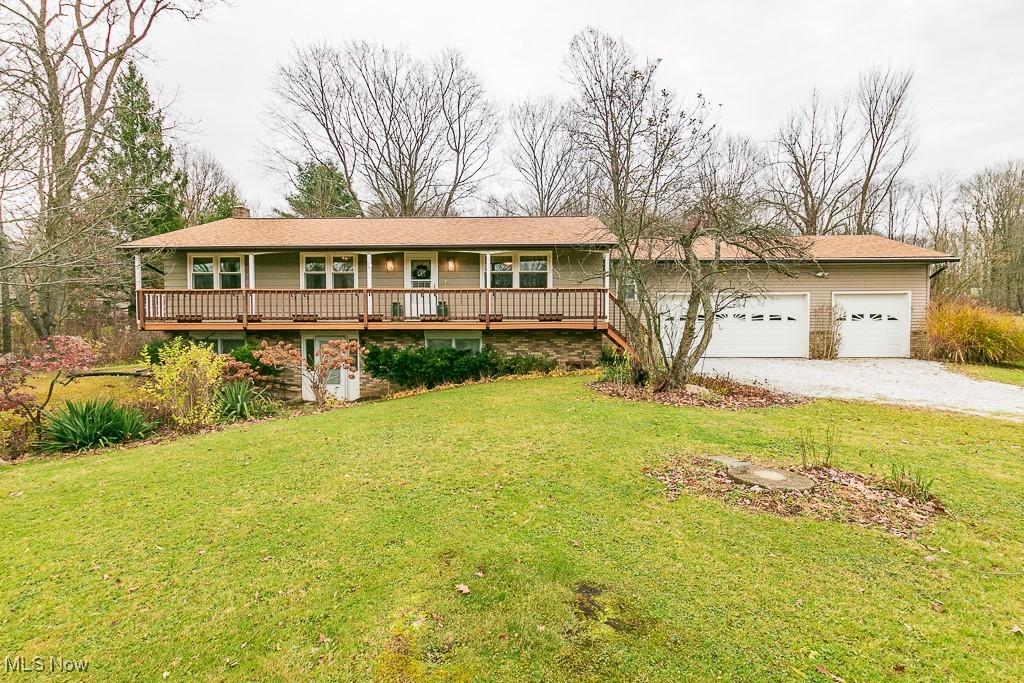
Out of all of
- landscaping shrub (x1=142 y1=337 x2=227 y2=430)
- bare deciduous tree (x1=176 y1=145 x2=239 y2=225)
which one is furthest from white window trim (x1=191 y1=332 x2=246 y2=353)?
bare deciduous tree (x1=176 y1=145 x2=239 y2=225)

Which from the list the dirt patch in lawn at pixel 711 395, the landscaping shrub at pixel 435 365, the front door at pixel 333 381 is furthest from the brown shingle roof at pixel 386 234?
the dirt patch in lawn at pixel 711 395

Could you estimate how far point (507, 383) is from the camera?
11.2 metres

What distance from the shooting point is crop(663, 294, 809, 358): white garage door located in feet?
50.2

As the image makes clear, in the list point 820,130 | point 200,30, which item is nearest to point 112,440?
point 200,30

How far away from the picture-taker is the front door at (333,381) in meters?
13.1

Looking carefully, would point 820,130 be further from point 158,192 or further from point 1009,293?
point 158,192

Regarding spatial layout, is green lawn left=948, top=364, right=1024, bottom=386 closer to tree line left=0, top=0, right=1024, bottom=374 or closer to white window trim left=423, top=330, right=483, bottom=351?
tree line left=0, top=0, right=1024, bottom=374

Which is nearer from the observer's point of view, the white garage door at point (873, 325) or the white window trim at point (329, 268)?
the white window trim at point (329, 268)

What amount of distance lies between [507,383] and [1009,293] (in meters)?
29.1

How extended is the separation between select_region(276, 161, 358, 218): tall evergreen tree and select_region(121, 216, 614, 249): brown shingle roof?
8.50m

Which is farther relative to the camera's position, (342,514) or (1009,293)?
(1009,293)

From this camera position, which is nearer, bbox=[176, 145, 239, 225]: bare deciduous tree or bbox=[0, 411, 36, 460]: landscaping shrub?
bbox=[0, 411, 36, 460]: landscaping shrub

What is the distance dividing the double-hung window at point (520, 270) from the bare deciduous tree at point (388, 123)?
12.5m

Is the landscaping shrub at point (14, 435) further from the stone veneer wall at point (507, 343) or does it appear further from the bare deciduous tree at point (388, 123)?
the bare deciduous tree at point (388, 123)
